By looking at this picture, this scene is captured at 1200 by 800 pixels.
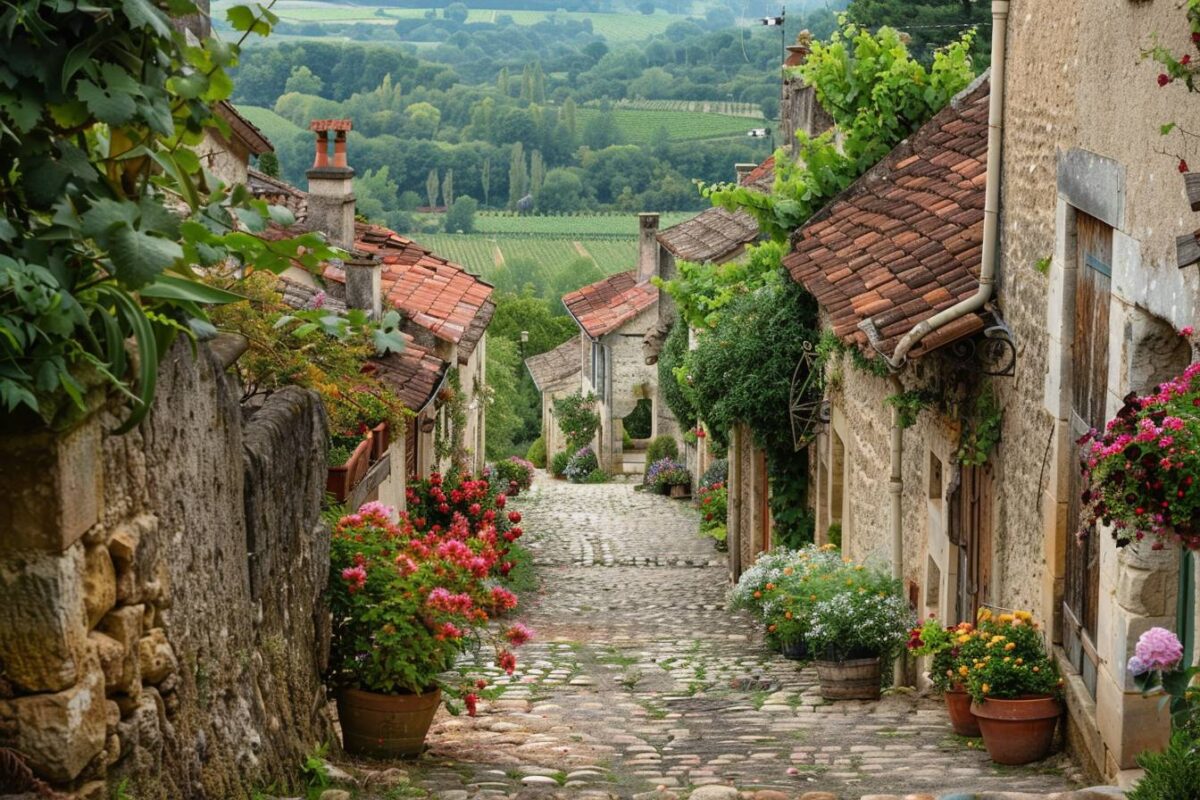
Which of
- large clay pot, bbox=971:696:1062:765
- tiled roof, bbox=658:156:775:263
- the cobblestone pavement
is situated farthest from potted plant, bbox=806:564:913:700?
tiled roof, bbox=658:156:775:263

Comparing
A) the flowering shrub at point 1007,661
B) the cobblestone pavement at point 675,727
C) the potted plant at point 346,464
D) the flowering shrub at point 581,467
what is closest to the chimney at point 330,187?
the cobblestone pavement at point 675,727

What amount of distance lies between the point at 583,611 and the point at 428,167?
3276 inches

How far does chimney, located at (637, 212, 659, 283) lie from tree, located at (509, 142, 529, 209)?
6882cm

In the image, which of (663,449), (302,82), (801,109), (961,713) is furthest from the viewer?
(302,82)

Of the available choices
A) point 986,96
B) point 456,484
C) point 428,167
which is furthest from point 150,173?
point 428,167

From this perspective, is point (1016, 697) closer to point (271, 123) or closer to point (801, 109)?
point (801, 109)

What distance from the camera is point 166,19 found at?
3994mm

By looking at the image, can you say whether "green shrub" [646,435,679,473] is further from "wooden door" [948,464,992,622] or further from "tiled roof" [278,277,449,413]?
"wooden door" [948,464,992,622]

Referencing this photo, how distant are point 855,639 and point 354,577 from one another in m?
4.15

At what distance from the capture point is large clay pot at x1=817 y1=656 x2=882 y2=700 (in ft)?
32.9

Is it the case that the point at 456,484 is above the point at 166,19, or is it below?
below

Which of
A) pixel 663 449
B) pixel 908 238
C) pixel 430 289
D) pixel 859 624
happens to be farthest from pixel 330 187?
pixel 663 449

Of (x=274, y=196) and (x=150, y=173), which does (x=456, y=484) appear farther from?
(x=150, y=173)

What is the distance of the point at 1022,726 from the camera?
7113mm
